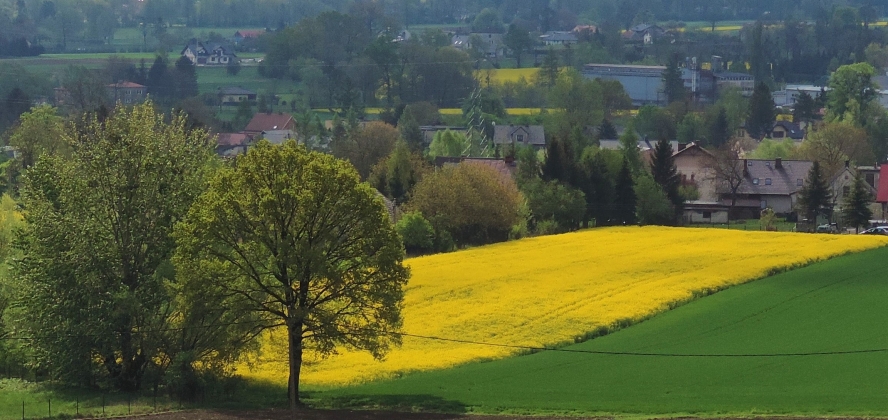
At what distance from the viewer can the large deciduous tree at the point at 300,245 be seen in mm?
34594

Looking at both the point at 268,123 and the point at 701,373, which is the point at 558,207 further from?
the point at 268,123

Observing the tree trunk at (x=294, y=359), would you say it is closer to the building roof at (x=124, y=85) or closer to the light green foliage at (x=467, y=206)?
the light green foliage at (x=467, y=206)

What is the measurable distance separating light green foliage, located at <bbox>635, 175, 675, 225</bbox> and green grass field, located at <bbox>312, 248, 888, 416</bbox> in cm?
2862

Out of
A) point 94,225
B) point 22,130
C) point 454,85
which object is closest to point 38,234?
point 94,225

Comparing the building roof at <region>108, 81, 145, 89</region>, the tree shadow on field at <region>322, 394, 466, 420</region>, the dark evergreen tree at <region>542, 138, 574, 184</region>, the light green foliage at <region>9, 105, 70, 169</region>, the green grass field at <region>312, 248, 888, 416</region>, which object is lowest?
the tree shadow on field at <region>322, 394, 466, 420</region>

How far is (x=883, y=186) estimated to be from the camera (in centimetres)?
8219

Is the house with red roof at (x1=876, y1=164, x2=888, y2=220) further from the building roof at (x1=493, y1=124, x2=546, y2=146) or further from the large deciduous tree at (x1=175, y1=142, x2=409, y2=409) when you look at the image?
the large deciduous tree at (x1=175, y1=142, x2=409, y2=409)

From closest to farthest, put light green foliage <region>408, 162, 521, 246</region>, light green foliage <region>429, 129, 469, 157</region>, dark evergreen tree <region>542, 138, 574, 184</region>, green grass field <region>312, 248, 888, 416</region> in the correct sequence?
green grass field <region>312, 248, 888, 416</region> → light green foliage <region>408, 162, 521, 246</region> → dark evergreen tree <region>542, 138, 574, 184</region> → light green foliage <region>429, 129, 469, 157</region>

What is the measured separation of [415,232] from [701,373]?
2751 centimetres

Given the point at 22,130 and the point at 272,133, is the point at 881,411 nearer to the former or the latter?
the point at 22,130

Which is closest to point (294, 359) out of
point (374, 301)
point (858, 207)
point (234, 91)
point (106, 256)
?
point (374, 301)

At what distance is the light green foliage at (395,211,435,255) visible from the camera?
6200 cm

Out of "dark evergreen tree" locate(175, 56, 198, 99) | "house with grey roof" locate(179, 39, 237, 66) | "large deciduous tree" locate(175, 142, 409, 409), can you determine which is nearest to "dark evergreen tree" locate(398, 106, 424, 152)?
"dark evergreen tree" locate(175, 56, 198, 99)

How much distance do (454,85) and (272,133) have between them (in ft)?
129
